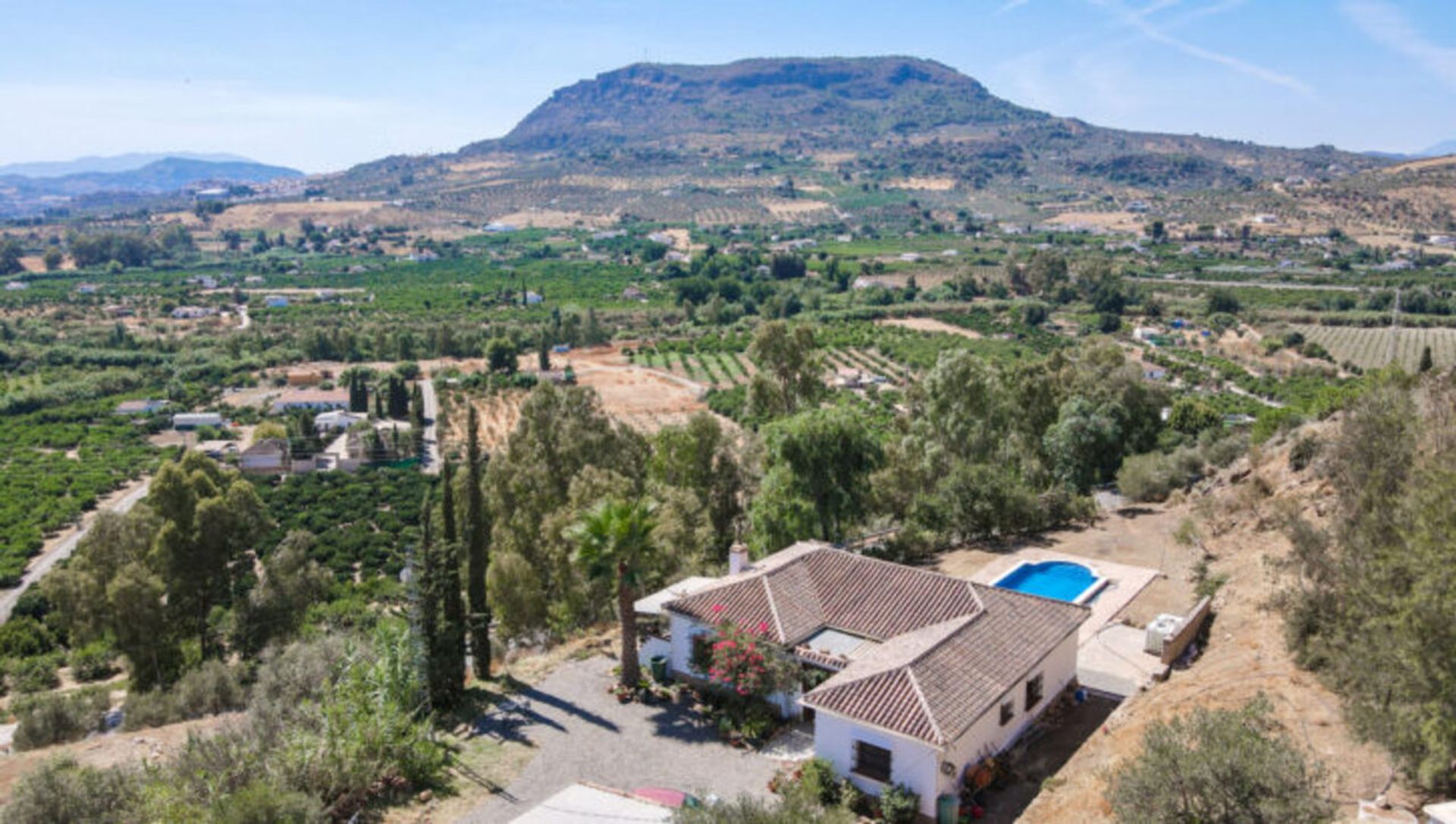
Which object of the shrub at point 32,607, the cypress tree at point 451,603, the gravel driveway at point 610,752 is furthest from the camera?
the shrub at point 32,607

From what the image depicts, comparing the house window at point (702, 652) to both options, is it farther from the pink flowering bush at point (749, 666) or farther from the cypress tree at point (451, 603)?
the cypress tree at point (451, 603)

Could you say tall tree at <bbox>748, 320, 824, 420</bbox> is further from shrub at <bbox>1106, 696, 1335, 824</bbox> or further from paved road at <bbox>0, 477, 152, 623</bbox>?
shrub at <bbox>1106, 696, 1335, 824</bbox>

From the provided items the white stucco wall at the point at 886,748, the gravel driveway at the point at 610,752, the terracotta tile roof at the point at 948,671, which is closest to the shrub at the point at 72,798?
the gravel driveway at the point at 610,752

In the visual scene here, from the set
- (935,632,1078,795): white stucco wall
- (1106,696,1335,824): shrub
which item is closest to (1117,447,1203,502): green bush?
(935,632,1078,795): white stucco wall

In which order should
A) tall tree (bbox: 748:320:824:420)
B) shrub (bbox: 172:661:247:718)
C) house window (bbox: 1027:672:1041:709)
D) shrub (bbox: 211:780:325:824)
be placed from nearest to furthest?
shrub (bbox: 211:780:325:824)
house window (bbox: 1027:672:1041:709)
shrub (bbox: 172:661:247:718)
tall tree (bbox: 748:320:824:420)

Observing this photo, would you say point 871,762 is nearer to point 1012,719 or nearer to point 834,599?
point 1012,719

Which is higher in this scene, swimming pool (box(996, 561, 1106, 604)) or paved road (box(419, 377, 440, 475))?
swimming pool (box(996, 561, 1106, 604))
